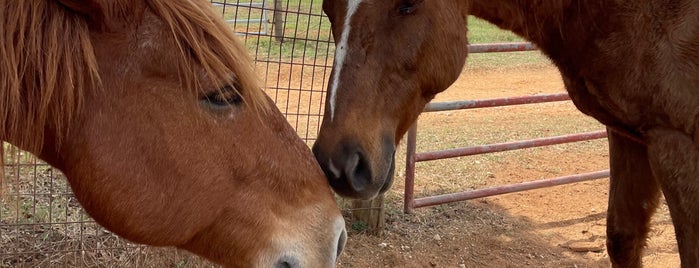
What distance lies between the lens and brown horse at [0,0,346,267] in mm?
1591

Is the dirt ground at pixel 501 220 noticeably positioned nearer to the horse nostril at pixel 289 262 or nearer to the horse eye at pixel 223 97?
the horse nostril at pixel 289 262

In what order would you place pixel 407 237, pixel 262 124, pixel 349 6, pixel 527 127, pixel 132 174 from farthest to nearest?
pixel 527 127, pixel 407 237, pixel 349 6, pixel 262 124, pixel 132 174

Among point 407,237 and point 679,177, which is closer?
point 679,177

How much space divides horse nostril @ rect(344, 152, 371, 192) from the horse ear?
0.90 metres

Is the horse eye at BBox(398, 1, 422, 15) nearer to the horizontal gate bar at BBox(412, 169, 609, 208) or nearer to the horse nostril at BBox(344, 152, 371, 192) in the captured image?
the horse nostril at BBox(344, 152, 371, 192)

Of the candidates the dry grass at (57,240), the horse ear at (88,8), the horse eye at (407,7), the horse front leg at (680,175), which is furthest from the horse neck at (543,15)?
the dry grass at (57,240)

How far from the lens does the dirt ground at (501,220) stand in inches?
166

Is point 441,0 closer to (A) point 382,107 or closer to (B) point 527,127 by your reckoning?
(A) point 382,107

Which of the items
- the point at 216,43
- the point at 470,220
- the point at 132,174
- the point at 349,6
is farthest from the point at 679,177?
the point at 470,220

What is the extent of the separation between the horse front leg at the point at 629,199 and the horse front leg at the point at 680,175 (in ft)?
1.43

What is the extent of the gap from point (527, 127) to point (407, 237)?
11.7 ft

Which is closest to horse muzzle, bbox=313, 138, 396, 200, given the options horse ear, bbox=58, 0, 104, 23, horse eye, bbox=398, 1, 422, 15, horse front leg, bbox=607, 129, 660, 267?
horse eye, bbox=398, 1, 422, 15

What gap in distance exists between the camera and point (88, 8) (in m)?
1.60

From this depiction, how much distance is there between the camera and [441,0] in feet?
7.71
